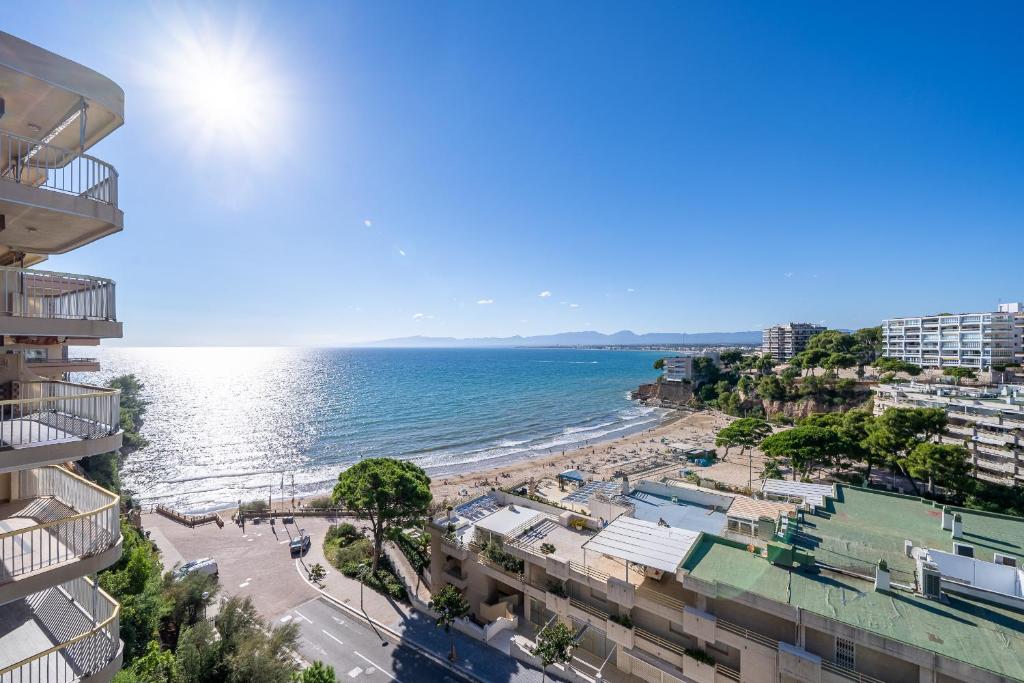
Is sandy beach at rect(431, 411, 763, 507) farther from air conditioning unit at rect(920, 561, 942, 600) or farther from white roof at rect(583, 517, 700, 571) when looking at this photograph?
air conditioning unit at rect(920, 561, 942, 600)

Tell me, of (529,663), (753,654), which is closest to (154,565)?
(529,663)

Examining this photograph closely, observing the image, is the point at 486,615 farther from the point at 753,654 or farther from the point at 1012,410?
the point at 1012,410

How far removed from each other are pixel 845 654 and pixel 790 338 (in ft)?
480

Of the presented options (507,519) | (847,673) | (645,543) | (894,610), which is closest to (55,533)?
(645,543)

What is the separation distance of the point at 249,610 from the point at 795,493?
24337mm

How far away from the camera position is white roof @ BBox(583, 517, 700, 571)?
1511 cm

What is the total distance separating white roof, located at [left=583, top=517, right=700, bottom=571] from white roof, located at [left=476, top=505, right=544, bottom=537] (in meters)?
5.58

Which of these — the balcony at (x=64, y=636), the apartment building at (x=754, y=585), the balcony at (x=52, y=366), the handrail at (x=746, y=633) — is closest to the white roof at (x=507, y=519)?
the apartment building at (x=754, y=585)

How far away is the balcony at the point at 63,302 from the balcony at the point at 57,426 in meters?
1.19

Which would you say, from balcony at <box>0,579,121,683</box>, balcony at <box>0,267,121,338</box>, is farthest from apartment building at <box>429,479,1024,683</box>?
balcony at <box>0,267,121,338</box>

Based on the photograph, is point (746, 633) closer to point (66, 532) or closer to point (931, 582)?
point (931, 582)

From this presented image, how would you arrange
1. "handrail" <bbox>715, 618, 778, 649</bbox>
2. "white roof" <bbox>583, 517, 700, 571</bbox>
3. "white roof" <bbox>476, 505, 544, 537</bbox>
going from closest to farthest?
"handrail" <bbox>715, 618, 778, 649</bbox>, "white roof" <bbox>583, 517, 700, 571</bbox>, "white roof" <bbox>476, 505, 544, 537</bbox>

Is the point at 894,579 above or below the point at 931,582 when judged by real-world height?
below

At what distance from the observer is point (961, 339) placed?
74688mm
